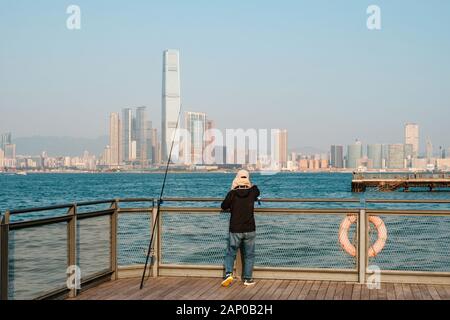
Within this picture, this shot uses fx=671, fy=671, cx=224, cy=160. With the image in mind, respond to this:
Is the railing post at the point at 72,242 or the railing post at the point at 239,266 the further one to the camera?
the railing post at the point at 239,266

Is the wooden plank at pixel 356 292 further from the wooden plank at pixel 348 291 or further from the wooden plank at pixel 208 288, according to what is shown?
the wooden plank at pixel 208 288

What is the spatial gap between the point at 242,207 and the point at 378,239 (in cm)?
192

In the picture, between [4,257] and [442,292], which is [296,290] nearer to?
[442,292]

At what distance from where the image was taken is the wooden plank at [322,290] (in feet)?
26.3

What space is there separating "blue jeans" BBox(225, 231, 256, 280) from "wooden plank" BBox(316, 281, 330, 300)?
0.95 metres

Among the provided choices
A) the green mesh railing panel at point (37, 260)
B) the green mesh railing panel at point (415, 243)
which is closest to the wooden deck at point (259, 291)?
the green mesh railing panel at point (415, 243)

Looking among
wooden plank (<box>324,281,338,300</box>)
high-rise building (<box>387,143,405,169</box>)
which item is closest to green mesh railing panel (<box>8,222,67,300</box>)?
wooden plank (<box>324,281,338,300</box>)

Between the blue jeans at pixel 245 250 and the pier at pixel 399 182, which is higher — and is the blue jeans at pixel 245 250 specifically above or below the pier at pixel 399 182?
above

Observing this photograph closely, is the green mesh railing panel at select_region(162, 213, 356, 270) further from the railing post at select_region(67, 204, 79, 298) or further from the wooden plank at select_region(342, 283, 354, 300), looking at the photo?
the railing post at select_region(67, 204, 79, 298)

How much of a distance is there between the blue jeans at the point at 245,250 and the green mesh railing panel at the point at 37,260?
2166 millimetres

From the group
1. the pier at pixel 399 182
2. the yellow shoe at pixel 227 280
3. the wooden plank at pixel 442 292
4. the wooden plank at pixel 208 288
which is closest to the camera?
the wooden plank at pixel 442 292

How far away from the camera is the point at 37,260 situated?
7.34 metres

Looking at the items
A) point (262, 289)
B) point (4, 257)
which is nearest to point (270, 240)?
point (262, 289)
